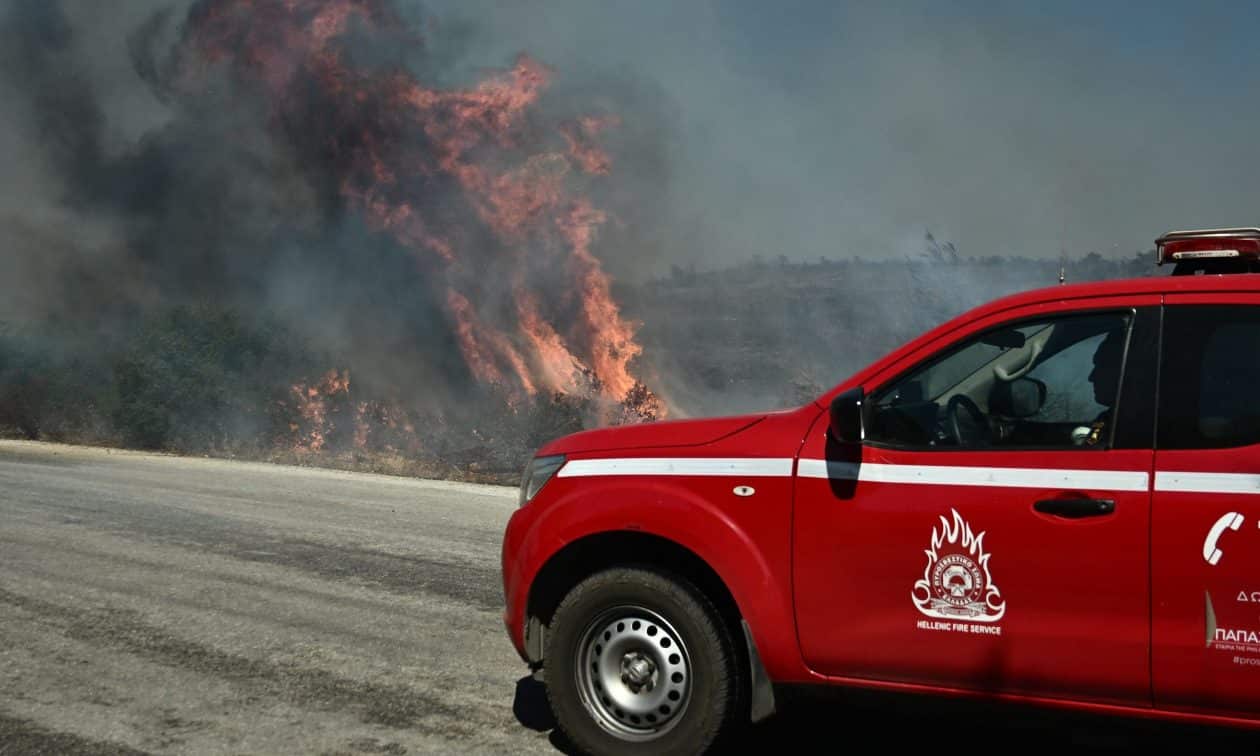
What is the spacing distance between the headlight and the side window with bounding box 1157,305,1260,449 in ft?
7.66

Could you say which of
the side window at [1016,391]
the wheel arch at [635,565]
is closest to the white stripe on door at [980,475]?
the side window at [1016,391]

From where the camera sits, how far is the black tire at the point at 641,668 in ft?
14.9

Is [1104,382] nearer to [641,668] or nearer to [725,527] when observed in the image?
[725,527]

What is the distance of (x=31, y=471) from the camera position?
52.7 ft

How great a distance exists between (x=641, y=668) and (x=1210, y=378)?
2275 mm

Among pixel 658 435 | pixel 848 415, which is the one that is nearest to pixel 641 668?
pixel 658 435

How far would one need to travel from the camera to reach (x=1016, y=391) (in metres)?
4.33

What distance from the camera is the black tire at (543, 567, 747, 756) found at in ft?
14.9

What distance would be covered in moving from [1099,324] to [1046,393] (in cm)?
31

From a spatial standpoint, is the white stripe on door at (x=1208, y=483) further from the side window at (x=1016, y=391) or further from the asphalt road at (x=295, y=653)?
the asphalt road at (x=295, y=653)

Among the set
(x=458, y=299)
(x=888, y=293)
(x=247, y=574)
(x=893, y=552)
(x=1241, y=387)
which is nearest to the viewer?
(x=1241, y=387)

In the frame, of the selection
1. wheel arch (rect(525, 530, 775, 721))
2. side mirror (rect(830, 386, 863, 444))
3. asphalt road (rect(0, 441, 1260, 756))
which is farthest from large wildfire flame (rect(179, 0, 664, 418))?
side mirror (rect(830, 386, 863, 444))

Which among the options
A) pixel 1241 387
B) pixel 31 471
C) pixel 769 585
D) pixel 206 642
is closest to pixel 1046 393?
pixel 1241 387

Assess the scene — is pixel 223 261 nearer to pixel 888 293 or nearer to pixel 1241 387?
pixel 888 293
